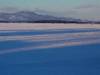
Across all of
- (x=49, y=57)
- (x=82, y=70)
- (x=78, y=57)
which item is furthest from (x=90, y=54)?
(x=82, y=70)

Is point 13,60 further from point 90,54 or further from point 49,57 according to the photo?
point 90,54

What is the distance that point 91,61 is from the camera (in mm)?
5055

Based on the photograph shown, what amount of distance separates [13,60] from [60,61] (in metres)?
0.76

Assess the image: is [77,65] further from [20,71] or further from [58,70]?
[20,71]

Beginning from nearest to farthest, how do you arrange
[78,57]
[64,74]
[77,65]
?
[64,74]
[77,65]
[78,57]

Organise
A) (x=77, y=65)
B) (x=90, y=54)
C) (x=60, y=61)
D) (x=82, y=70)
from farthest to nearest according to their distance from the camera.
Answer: (x=90, y=54) < (x=60, y=61) < (x=77, y=65) < (x=82, y=70)

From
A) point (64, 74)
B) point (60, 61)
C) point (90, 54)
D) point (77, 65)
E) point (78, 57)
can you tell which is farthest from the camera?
point (90, 54)

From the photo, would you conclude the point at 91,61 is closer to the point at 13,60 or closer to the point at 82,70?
the point at 82,70

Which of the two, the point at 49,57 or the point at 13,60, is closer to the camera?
the point at 13,60

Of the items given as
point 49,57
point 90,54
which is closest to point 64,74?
point 49,57

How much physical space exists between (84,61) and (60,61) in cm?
40

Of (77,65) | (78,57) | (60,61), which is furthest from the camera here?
(78,57)

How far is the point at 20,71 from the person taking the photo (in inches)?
160

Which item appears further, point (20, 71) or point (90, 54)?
point (90, 54)
